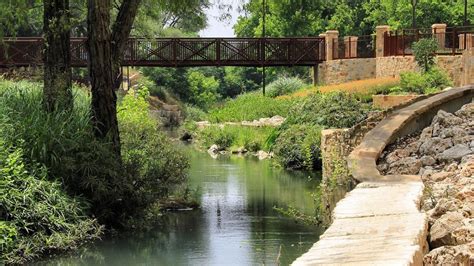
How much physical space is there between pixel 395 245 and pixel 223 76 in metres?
59.7

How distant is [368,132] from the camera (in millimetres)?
13219

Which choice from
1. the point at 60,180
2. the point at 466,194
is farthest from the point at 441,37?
the point at 466,194

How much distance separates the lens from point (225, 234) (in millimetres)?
14000

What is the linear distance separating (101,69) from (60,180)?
276 centimetres

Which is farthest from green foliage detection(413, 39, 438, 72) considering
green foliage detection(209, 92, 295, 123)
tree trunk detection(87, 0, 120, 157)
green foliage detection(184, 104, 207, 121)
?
tree trunk detection(87, 0, 120, 157)

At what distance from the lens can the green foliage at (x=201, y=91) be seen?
53.5m

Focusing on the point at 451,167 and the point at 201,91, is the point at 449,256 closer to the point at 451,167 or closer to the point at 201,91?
the point at 451,167

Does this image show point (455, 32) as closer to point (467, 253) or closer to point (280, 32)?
point (280, 32)

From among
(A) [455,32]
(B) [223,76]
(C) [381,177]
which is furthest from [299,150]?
(B) [223,76]

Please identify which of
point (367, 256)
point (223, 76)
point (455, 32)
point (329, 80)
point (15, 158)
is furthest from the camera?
point (223, 76)

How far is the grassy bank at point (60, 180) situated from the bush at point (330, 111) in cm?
762

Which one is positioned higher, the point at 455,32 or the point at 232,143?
the point at 455,32

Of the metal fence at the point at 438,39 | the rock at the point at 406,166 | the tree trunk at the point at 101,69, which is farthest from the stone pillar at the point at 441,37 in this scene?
the rock at the point at 406,166

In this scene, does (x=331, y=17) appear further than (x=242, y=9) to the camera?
Yes
